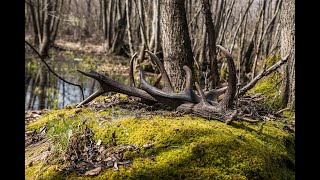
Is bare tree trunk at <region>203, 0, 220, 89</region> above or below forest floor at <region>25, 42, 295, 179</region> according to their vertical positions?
above

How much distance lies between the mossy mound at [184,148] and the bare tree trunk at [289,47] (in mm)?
1193

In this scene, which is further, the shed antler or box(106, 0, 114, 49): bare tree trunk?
box(106, 0, 114, 49): bare tree trunk

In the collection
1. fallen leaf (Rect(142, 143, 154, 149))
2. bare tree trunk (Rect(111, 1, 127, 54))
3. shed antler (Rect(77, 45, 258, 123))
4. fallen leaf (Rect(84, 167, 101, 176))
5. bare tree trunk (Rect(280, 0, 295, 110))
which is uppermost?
bare tree trunk (Rect(111, 1, 127, 54))

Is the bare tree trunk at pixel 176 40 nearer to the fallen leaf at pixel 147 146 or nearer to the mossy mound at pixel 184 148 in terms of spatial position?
the mossy mound at pixel 184 148

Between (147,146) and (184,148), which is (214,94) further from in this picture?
(147,146)

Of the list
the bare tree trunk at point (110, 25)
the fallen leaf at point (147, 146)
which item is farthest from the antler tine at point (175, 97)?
the bare tree trunk at point (110, 25)

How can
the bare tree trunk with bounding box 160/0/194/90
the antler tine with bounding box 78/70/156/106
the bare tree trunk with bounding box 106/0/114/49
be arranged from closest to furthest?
the antler tine with bounding box 78/70/156/106 → the bare tree trunk with bounding box 160/0/194/90 → the bare tree trunk with bounding box 106/0/114/49

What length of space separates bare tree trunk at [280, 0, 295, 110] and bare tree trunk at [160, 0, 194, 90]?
1563 millimetres

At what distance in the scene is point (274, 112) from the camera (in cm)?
494

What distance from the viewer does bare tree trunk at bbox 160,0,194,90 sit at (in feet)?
18.6

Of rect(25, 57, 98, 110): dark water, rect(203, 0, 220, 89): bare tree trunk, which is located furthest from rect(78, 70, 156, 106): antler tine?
rect(25, 57, 98, 110): dark water

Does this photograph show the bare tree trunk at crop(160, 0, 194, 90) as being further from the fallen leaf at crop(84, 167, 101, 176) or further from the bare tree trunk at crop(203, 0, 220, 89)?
the fallen leaf at crop(84, 167, 101, 176)
